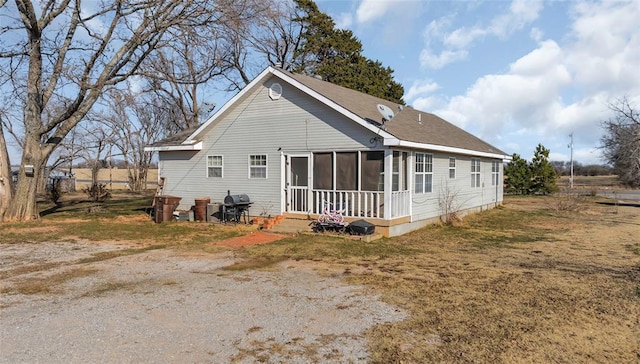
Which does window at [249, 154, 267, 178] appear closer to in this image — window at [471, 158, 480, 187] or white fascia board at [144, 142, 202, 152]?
white fascia board at [144, 142, 202, 152]

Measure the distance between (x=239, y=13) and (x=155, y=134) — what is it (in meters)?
33.1

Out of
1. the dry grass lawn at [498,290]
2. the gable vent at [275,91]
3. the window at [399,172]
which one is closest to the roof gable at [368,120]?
the gable vent at [275,91]

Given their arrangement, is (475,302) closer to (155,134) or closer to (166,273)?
(166,273)

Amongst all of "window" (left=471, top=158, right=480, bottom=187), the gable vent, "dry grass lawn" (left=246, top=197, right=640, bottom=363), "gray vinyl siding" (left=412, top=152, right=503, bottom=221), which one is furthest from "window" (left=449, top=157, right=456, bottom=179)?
the gable vent

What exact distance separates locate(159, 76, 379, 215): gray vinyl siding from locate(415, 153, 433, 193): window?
2190mm

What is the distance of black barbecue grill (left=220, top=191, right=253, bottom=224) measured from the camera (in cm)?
1488

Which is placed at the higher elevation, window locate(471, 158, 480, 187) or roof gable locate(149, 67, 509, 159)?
roof gable locate(149, 67, 509, 159)

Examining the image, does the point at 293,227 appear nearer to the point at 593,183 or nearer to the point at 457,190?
the point at 457,190

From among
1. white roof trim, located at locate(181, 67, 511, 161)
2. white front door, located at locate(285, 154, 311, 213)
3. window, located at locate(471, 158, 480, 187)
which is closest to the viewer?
white roof trim, located at locate(181, 67, 511, 161)

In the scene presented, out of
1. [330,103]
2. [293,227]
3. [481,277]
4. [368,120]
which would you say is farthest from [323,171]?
[481,277]

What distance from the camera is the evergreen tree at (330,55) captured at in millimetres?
30359

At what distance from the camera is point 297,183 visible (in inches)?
583

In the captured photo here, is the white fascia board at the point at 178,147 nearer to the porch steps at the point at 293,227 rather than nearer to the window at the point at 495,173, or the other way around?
the porch steps at the point at 293,227

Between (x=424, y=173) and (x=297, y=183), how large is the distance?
4230mm
